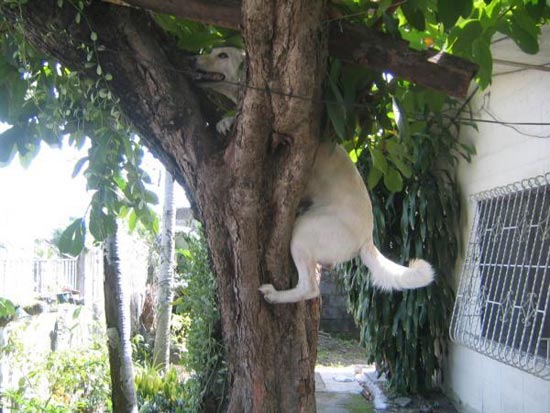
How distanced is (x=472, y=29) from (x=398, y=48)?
0.44 metres

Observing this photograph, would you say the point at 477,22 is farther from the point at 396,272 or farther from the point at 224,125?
the point at 396,272

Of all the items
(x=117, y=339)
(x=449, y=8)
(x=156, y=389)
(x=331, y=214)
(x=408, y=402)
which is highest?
(x=449, y=8)

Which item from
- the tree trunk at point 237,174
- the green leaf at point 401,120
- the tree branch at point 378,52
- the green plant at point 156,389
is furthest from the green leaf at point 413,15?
the green plant at point 156,389

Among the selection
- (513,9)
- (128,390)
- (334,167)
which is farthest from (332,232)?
(128,390)

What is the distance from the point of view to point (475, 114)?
18.9 ft

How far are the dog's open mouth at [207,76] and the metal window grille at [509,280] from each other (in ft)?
8.62

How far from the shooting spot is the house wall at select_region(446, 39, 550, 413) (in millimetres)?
4371

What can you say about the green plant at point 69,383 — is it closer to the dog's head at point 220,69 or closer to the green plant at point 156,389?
the green plant at point 156,389

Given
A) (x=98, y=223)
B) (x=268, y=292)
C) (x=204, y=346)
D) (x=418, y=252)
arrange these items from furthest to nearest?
(x=418, y=252)
(x=98, y=223)
(x=204, y=346)
(x=268, y=292)

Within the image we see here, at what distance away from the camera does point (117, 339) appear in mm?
4383

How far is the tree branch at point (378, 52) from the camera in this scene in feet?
7.35

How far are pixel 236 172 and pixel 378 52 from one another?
72 cm

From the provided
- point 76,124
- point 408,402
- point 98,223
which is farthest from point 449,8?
point 408,402

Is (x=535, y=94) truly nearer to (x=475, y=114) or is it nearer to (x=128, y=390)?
(x=475, y=114)
